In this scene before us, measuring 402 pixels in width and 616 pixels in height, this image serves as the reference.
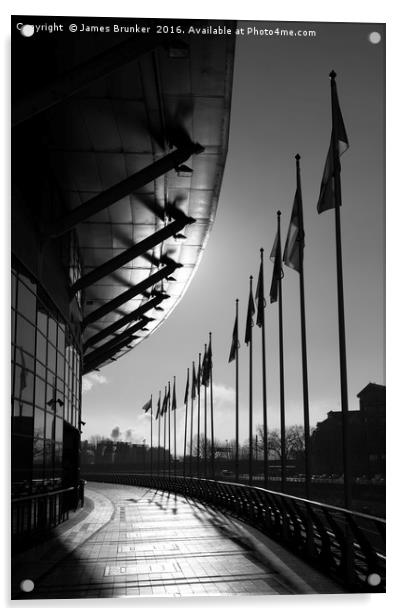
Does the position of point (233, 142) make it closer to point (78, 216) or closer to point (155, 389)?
point (78, 216)

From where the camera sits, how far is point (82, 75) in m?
12.8

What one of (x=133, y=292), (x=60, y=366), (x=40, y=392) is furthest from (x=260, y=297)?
(x=40, y=392)

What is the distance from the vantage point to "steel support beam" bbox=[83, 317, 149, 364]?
119 feet

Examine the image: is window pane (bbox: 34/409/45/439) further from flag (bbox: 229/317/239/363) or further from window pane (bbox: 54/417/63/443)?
flag (bbox: 229/317/239/363)

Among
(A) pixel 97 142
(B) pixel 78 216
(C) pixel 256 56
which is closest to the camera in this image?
(C) pixel 256 56

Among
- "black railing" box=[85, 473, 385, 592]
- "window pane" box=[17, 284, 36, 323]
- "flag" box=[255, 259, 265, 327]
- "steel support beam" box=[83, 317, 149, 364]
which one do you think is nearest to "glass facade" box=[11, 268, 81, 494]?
"window pane" box=[17, 284, 36, 323]

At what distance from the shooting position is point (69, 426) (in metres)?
25.0

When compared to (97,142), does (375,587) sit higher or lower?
lower

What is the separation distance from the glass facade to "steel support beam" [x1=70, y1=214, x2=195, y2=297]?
1.38 metres

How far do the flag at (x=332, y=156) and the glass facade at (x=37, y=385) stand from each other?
19.2 feet

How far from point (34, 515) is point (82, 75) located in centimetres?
825

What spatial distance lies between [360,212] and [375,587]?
5.61 meters

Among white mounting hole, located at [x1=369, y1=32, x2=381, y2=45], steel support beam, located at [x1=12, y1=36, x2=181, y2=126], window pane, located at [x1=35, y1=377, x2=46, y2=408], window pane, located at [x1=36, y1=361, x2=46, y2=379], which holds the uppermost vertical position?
steel support beam, located at [x1=12, y1=36, x2=181, y2=126]

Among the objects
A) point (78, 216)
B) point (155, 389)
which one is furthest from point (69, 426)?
point (155, 389)
